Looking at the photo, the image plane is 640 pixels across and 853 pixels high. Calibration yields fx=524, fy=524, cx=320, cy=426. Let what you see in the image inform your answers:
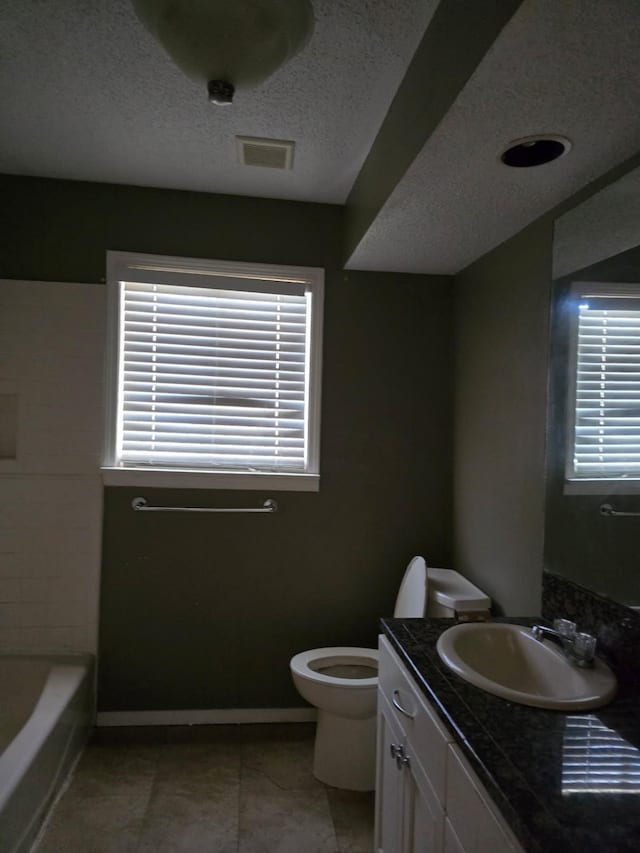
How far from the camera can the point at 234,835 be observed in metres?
1.85

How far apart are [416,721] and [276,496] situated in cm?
139

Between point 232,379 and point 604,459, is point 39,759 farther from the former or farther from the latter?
point 604,459

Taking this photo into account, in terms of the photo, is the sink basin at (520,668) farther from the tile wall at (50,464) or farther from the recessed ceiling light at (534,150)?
the tile wall at (50,464)

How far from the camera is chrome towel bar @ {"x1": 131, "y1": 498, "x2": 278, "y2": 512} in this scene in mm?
2426

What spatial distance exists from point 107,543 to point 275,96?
198cm

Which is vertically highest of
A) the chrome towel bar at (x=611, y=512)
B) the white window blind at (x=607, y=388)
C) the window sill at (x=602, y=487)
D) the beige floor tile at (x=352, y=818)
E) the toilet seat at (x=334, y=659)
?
the white window blind at (x=607, y=388)

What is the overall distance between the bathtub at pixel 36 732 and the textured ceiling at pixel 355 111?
220 cm

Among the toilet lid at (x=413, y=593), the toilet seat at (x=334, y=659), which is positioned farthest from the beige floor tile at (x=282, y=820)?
the toilet lid at (x=413, y=593)

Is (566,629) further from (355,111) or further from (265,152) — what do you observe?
(265,152)

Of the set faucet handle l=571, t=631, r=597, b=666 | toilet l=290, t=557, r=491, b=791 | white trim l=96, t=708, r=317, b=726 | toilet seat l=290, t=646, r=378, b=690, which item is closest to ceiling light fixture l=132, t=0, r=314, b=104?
faucet handle l=571, t=631, r=597, b=666

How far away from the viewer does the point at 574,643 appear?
1.33 metres

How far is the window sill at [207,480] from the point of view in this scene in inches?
95.3

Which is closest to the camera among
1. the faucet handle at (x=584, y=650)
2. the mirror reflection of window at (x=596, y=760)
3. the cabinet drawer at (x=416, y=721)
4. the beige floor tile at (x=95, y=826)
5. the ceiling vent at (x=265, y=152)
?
the mirror reflection of window at (x=596, y=760)

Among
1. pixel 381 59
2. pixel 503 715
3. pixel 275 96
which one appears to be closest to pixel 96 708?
pixel 503 715
